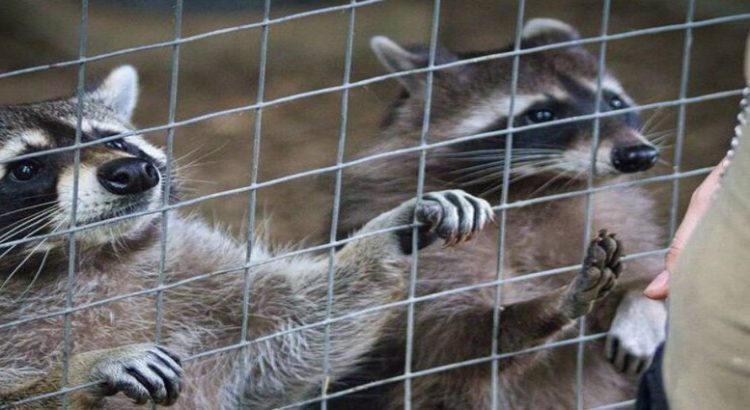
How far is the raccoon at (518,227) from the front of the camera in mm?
3857

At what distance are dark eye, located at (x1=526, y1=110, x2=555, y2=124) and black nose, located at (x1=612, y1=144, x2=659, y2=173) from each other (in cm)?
43

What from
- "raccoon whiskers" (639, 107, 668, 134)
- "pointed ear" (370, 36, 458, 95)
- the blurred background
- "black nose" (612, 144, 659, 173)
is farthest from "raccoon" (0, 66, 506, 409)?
the blurred background

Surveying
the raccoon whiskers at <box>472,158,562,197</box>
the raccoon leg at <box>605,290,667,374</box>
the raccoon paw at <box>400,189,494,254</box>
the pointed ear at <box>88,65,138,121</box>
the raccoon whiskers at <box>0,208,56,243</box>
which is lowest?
the raccoon leg at <box>605,290,667,374</box>

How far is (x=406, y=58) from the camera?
4.43 metres

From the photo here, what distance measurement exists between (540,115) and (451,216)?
3.30ft

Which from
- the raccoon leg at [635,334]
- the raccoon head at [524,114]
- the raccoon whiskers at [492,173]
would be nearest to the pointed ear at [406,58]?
the raccoon head at [524,114]

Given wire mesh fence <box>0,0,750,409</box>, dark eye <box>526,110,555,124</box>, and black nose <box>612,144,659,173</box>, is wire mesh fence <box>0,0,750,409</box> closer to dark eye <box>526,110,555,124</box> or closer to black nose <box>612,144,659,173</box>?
black nose <box>612,144,659,173</box>

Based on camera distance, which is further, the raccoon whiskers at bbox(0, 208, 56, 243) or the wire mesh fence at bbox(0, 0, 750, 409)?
the raccoon whiskers at bbox(0, 208, 56, 243)

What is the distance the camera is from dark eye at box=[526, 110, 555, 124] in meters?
4.24

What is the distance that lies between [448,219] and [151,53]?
398 cm

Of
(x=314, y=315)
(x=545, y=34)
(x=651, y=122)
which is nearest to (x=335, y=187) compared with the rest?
(x=314, y=315)

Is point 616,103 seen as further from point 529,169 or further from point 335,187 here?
point 335,187

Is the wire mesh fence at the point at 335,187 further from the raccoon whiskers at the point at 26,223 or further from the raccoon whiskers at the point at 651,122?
the raccoon whiskers at the point at 651,122

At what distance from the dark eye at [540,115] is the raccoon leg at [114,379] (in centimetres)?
155
